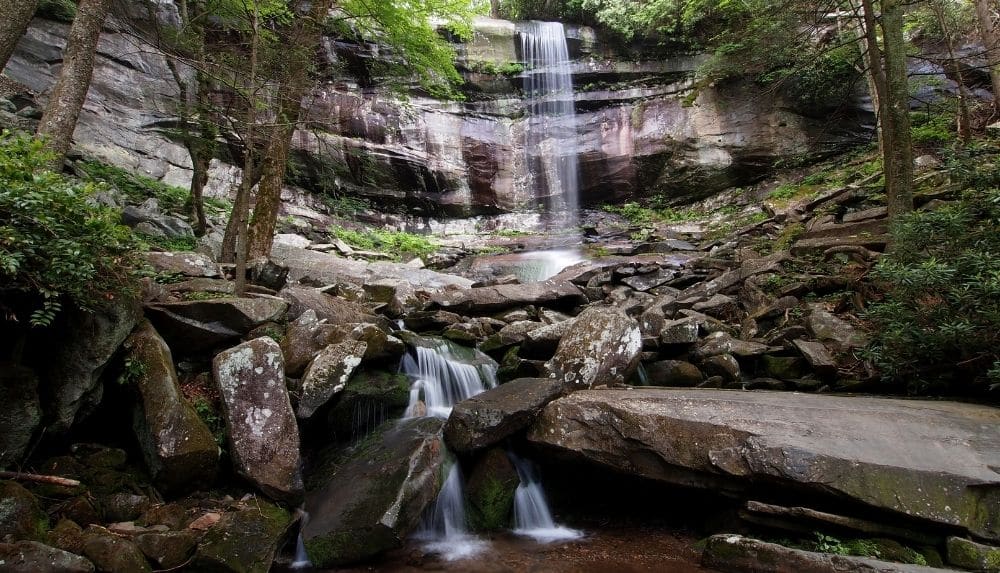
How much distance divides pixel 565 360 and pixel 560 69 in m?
19.9

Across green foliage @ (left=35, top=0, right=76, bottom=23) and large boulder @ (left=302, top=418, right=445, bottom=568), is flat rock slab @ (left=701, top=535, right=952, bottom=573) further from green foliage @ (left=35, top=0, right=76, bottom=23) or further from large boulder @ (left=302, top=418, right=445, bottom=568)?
green foliage @ (left=35, top=0, right=76, bottom=23)

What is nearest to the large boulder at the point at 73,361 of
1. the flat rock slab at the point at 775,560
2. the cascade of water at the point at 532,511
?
the cascade of water at the point at 532,511

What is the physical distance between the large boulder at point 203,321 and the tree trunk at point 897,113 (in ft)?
30.4

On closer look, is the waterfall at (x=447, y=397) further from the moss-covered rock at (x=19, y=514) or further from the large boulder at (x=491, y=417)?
the moss-covered rock at (x=19, y=514)

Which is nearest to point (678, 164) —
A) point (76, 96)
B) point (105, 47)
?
point (76, 96)

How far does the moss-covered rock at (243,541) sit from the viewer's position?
10.7 ft

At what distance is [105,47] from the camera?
14820 mm

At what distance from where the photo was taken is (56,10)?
13609 millimetres

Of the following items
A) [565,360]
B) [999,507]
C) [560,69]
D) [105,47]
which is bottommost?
[999,507]

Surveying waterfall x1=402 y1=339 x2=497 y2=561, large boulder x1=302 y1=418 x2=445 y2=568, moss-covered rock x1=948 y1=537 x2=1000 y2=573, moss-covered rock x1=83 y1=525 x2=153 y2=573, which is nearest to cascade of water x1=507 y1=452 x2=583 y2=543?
waterfall x1=402 y1=339 x2=497 y2=561

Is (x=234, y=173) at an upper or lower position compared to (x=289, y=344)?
upper

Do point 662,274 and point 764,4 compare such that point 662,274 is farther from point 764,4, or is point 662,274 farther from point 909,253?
point 764,4

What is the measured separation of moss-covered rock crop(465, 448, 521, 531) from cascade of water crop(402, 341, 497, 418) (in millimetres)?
1164

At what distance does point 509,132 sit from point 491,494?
19646 millimetres
